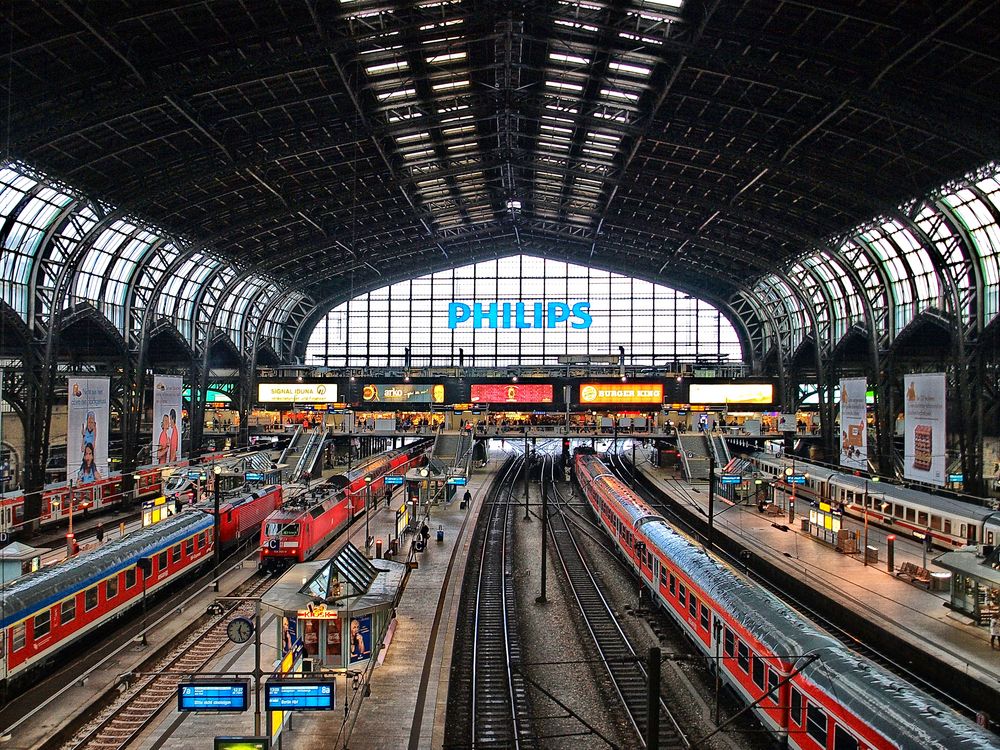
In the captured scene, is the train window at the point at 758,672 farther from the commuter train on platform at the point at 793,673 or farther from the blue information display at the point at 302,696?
the blue information display at the point at 302,696

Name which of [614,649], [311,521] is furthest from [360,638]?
[311,521]

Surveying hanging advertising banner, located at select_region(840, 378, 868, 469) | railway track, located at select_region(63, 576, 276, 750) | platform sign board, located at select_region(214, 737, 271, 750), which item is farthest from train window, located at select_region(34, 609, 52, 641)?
hanging advertising banner, located at select_region(840, 378, 868, 469)

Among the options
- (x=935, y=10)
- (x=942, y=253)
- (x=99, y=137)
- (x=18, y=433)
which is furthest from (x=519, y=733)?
(x=18, y=433)

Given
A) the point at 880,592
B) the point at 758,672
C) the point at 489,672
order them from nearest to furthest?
the point at 758,672, the point at 489,672, the point at 880,592

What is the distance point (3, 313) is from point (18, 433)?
63.8 ft

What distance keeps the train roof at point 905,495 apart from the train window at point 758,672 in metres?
17.0

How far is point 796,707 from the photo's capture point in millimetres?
11648

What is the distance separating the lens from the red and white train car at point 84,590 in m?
15.3

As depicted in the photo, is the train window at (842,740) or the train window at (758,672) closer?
the train window at (842,740)

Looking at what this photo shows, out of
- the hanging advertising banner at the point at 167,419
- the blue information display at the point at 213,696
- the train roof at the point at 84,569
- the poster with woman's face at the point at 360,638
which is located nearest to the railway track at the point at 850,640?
the poster with woman's face at the point at 360,638

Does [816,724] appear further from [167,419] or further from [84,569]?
[167,419]

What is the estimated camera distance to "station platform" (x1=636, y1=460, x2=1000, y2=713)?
1714cm

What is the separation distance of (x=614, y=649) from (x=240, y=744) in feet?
36.6

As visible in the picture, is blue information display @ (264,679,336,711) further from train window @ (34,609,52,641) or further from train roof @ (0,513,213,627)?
train window @ (34,609,52,641)
